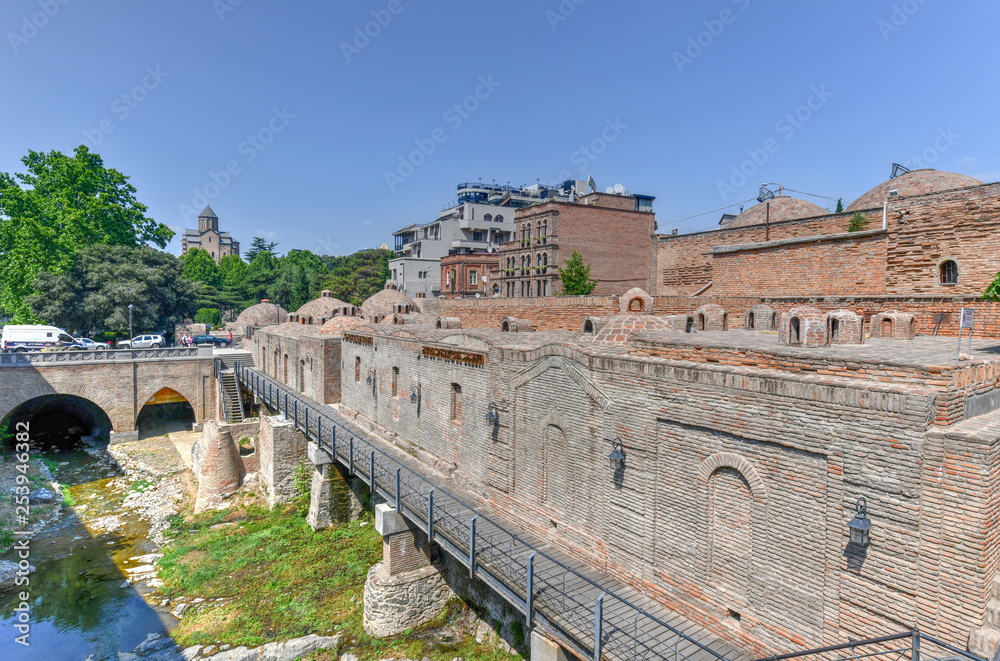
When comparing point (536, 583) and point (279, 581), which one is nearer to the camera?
point (536, 583)

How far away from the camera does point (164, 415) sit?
33.6 metres

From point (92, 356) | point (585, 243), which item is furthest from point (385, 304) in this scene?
point (92, 356)

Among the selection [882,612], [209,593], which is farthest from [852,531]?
[209,593]

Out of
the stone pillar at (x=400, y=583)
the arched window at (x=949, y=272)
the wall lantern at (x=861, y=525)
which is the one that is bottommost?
the stone pillar at (x=400, y=583)

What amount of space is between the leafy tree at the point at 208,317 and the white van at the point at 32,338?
3080 cm

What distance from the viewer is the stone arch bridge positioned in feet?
88.4

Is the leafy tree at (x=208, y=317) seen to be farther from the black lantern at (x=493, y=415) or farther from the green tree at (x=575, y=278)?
the black lantern at (x=493, y=415)

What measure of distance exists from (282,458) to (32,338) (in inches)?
971

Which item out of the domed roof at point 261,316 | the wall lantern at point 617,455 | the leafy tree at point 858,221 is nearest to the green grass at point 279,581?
the wall lantern at point 617,455

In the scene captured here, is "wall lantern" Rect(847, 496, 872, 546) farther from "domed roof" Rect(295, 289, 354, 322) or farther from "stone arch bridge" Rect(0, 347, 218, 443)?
"domed roof" Rect(295, 289, 354, 322)

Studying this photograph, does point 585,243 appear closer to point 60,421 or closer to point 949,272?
point 949,272

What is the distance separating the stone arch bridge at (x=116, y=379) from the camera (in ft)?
88.4

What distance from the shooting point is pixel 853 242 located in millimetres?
18234

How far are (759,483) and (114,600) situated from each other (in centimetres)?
1787
